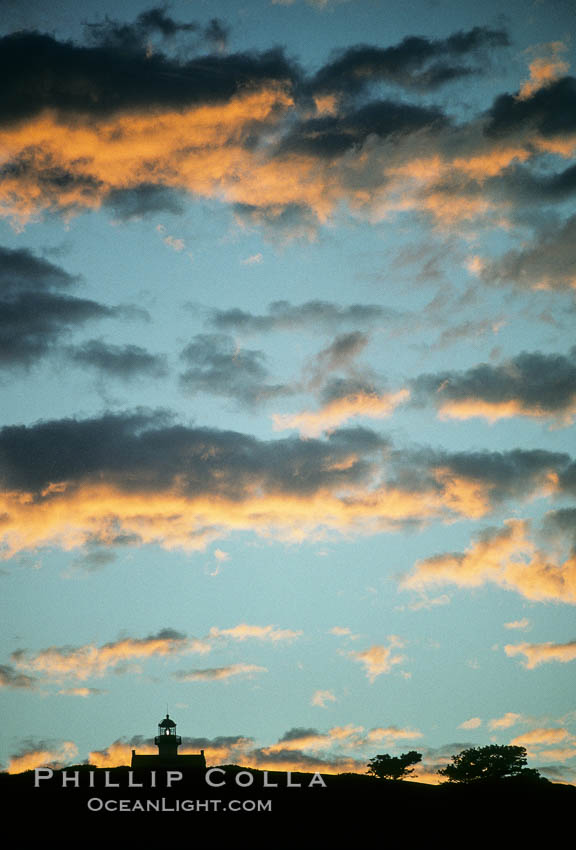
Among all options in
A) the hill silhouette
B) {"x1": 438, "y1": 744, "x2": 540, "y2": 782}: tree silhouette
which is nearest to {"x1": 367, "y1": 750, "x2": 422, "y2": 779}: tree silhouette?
{"x1": 438, "y1": 744, "x2": 540, "y2": 782}: tree silhouette

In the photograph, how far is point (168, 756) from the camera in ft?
280

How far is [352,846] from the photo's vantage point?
149 feet

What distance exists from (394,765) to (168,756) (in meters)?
23.1

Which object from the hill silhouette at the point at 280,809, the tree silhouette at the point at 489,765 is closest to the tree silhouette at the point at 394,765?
the tree silhouette at the point at 489,765

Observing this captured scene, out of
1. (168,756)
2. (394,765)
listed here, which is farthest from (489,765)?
(168,756)

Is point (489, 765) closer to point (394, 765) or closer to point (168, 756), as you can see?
point (394, 765)

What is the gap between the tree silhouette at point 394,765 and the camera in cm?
8669

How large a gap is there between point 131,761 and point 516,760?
40327 millimetres

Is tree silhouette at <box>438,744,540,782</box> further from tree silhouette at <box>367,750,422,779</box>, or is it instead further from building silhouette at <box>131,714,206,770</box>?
building silhouette at <box>131,714,206,770</box>

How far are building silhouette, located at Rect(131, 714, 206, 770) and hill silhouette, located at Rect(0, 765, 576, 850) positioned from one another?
17452 mm

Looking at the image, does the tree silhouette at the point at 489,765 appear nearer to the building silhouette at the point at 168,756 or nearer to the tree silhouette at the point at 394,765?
the tree silhouette at the point at 394,765

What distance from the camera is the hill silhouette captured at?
4709cm

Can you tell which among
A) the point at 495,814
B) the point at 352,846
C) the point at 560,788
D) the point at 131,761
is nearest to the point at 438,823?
the point at 495,814

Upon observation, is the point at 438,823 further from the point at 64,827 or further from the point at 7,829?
the point at 7,829
